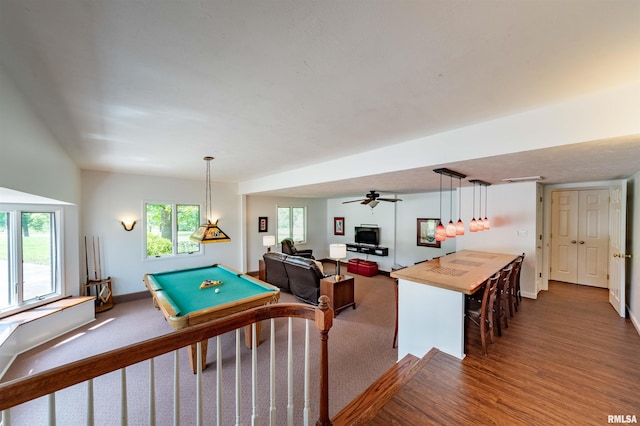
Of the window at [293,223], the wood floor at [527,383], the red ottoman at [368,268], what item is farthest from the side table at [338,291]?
the window at [293,223]

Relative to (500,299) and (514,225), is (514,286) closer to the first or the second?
(500,299)

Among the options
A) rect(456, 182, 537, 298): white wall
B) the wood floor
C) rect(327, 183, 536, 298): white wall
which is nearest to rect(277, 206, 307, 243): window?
rect(327, 183, 536, 298): white wall

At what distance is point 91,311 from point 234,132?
4.20 m

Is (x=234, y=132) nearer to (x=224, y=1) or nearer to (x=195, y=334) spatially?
(x=224, y=1)

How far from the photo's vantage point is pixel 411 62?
137cm

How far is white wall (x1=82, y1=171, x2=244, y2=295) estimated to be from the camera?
4758 mm

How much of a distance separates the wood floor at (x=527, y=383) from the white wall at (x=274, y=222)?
215 inches

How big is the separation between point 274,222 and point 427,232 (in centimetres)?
449

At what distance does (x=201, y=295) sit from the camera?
10.8 ft

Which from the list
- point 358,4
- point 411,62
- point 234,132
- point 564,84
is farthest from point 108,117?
point 564,84

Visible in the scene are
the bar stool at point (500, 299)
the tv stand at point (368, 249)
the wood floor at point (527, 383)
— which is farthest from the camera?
the tv stand at point (368, 249)

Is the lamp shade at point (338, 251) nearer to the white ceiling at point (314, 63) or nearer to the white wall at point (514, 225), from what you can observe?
the white ceiling at point (314, 63)

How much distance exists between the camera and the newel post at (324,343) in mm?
1548

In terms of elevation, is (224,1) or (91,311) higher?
(224,1)
